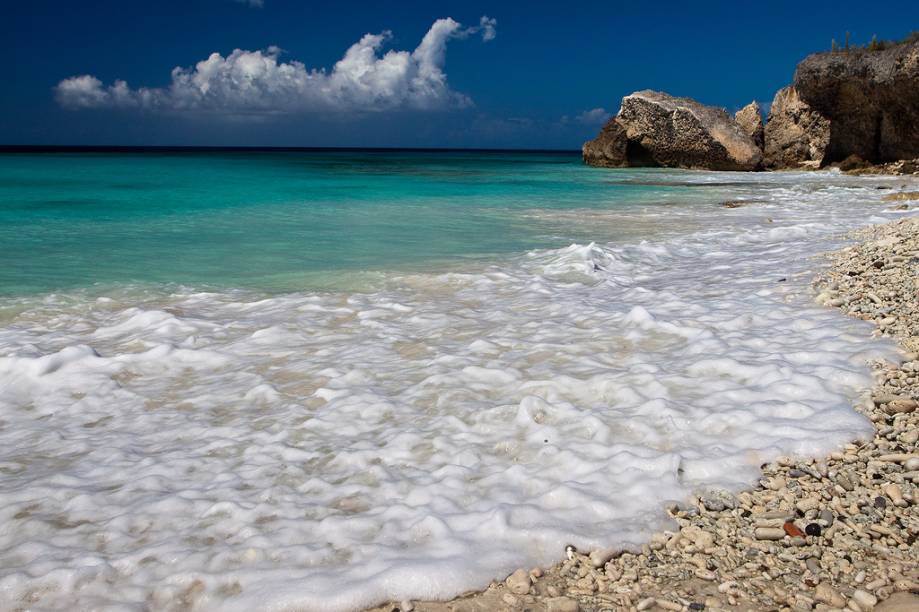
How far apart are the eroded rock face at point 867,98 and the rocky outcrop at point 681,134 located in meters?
3.81

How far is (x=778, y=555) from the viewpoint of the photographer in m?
2.64

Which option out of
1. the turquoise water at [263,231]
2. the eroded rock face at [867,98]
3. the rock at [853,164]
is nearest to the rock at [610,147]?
the eroded rock face at [867,98]

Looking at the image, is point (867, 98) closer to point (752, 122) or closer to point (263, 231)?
point (752, 122)

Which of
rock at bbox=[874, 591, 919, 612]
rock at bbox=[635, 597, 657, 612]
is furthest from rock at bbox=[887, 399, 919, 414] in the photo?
rock at bbox=[635, 597, 657, 612]

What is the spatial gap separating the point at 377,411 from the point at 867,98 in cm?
3509

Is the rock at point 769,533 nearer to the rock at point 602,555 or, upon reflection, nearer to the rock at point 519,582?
the rock at point 602,555

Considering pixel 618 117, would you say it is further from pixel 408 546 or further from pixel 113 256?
pixel 408 546

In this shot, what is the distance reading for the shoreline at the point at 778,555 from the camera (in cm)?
242

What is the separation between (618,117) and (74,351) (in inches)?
1495

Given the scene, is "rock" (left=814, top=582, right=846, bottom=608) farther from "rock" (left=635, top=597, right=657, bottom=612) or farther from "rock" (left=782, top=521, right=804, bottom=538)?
"rock" (left=635, top=597, right=657, bottom=612)

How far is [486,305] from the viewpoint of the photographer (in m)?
6.83

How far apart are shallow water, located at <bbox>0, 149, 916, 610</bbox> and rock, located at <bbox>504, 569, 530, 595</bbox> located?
0.27 ft

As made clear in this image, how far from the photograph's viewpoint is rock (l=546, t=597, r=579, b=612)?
2.43 meters

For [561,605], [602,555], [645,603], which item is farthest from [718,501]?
[561,605]
